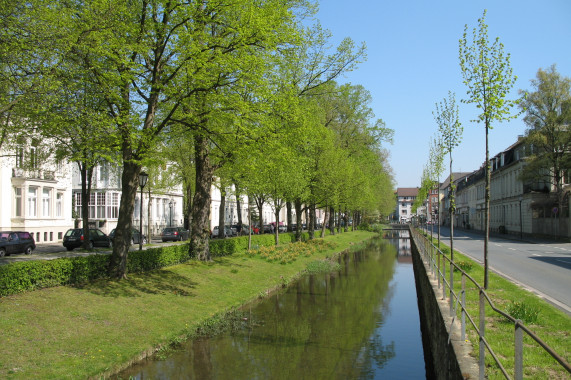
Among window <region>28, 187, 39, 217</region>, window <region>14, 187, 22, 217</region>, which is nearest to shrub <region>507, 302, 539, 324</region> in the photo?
window <region>14, 187, 22, 217</region>

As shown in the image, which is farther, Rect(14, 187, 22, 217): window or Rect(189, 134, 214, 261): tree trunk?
Rect(14, 187, 22, 217): window

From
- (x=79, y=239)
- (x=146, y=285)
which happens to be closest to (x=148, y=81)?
(x=146, y=285)

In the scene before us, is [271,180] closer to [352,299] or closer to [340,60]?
[340,60]

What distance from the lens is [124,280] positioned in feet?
45.3

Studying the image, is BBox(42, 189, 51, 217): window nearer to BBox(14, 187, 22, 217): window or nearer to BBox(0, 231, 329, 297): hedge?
BBox(14, 187, 22, 217): window

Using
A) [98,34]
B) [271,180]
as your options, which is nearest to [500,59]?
[98,34]

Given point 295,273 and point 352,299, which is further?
point 295,273

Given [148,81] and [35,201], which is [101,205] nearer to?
[35,201]

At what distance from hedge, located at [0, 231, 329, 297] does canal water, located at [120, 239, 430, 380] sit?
364cm

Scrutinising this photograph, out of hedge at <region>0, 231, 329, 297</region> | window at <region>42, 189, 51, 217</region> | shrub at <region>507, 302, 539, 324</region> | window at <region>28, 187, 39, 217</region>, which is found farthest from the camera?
window at <region>42, 189, 51, 217</region>

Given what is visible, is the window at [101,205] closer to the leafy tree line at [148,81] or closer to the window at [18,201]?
the window at [18,201]

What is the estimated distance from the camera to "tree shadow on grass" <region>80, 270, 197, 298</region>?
1253 centimetres

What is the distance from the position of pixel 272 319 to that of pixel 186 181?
83.8ft

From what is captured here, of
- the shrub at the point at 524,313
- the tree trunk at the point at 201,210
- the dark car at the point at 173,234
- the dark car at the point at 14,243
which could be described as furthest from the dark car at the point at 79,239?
the shrub at the point at 524,313
